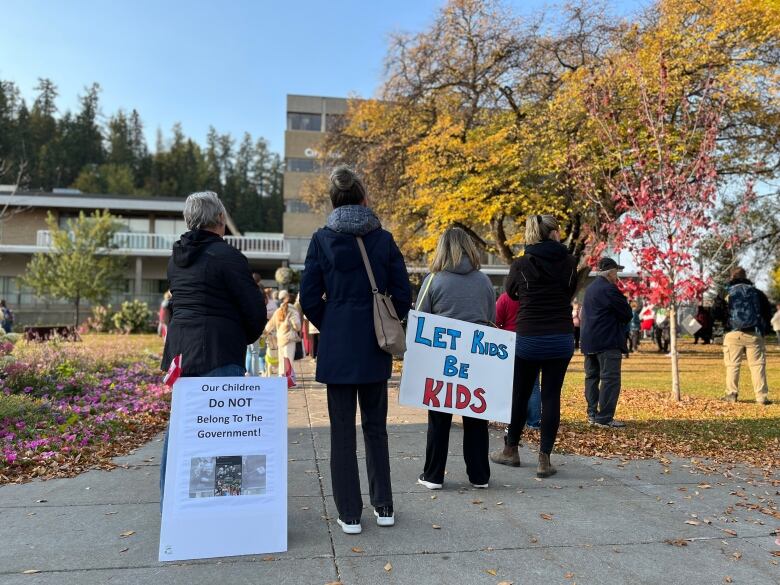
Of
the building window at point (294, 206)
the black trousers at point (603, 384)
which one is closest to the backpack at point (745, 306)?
the black trousers at point (603, 384)

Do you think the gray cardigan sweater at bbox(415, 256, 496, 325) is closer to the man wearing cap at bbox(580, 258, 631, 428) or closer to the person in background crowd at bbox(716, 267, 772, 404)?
the man wearing cap at bbox(580, 258, 631, 428)

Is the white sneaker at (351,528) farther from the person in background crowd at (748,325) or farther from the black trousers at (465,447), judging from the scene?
the person in background crowd at (748,325)

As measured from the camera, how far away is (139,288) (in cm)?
3797

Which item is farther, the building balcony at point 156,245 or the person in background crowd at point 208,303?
the building balcony at point 156,245

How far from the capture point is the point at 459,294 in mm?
4668

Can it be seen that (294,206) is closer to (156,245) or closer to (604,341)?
(156,245)

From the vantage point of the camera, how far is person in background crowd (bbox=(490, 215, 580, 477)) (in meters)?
5.06

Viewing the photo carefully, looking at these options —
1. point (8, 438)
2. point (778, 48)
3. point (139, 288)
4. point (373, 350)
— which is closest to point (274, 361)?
point (8, 438)

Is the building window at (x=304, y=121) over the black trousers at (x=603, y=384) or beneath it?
over

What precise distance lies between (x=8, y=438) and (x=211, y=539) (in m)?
3.74

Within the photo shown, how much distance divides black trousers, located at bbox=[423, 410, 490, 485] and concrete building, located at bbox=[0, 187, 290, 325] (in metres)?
33.6

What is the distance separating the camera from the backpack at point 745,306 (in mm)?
9195

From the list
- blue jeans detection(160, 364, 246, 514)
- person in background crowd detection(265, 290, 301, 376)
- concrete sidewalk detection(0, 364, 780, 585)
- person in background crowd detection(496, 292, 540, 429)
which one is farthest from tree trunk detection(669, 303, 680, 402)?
blue jeans detection(160, 364, 246, 514)

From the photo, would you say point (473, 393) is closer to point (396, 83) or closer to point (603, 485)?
point (603, 485)
